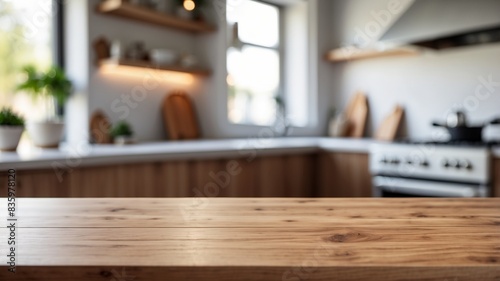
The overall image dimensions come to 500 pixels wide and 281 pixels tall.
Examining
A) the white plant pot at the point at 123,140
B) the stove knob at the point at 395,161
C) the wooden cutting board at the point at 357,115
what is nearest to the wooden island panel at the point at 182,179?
the white plant pot at the point at 123,140

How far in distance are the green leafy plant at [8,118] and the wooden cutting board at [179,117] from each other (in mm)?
1155

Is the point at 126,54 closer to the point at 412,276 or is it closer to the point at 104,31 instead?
the point at 104,31

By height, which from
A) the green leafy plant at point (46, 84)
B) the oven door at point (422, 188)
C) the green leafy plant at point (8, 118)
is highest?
the green leafy plant at point (46, 84)

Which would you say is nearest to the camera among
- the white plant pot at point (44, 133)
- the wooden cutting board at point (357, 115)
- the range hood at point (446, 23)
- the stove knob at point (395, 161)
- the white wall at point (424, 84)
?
the white plant pot at point (44, 133)


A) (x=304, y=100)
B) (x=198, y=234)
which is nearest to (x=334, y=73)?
(x=304, y=100)

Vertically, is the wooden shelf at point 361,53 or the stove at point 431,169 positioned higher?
the wooden shelf at point 361,53

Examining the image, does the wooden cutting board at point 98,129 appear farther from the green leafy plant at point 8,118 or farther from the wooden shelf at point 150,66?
the green leafy plant at point 8,118

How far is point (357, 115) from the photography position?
3836 millimetres

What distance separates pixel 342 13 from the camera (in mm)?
3979

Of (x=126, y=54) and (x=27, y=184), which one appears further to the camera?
(x=126, y=54)

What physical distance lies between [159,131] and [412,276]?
278 centimetres

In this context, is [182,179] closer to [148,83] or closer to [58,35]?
[148,83]

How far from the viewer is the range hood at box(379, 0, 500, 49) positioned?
8.45 feet

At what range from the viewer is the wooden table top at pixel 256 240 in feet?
1.66
